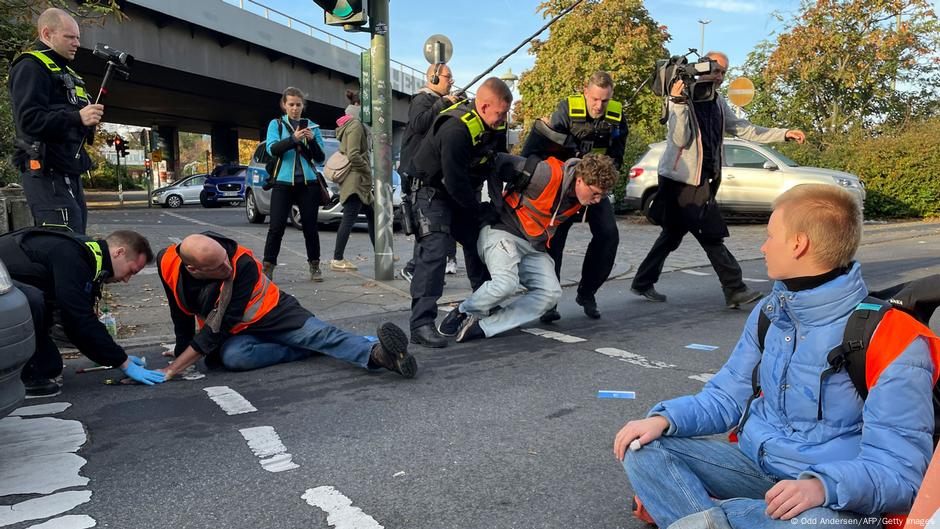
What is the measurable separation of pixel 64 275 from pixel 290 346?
53.6 inches

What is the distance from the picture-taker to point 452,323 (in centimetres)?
539

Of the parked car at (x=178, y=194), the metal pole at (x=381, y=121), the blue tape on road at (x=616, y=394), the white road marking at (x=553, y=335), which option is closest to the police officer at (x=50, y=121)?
the metal pole at (x=381, y=121)

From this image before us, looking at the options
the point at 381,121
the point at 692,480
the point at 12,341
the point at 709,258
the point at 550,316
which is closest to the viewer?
the point at 692,480

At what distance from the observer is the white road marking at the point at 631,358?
4707mm

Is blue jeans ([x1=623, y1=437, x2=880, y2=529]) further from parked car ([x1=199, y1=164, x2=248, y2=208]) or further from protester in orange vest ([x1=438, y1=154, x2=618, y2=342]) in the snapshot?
parked car ([x1=199, y1=164, x2=248, y2=208])

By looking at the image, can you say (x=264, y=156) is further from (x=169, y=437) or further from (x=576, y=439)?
(x=576, y=439)

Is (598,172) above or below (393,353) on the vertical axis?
above

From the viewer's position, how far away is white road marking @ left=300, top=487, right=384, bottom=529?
102 inches

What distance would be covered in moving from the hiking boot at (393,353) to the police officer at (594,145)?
1.84m

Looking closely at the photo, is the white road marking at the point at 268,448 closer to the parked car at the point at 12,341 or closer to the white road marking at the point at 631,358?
the parked car at the point at 12,341

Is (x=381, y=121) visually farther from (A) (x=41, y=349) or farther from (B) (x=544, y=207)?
(A) (x=41, y=349)

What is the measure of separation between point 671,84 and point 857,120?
22508 mm

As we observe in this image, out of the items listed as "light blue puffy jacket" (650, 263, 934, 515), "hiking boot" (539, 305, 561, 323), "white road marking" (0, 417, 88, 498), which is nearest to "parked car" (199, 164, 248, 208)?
"hiking boot" (539, 305, 561, 323)

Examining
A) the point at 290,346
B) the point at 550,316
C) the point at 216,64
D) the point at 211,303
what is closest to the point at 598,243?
the point at 550,316
